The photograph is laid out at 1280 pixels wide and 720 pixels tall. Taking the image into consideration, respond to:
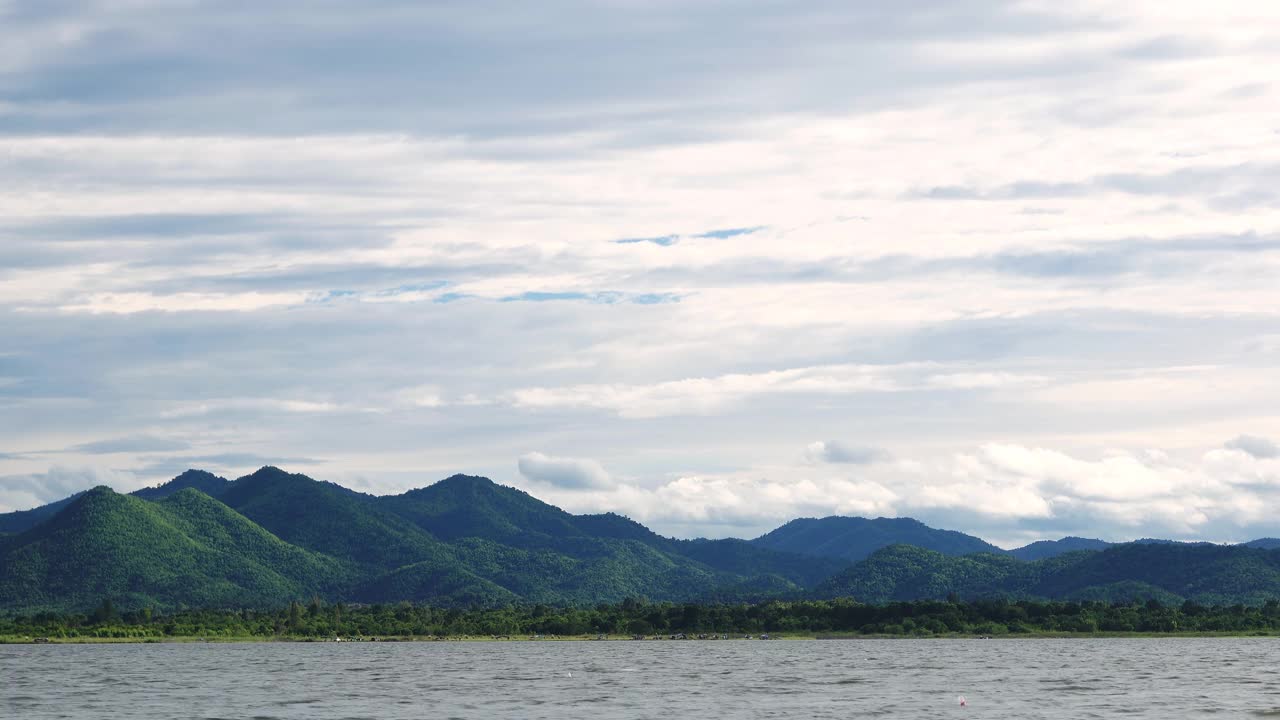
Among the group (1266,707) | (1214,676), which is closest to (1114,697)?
(1266,707)

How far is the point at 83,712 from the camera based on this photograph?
444ft

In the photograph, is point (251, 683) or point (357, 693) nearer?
point (357, 693)

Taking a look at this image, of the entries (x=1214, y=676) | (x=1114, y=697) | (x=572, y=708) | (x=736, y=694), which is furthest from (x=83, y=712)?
(x=1214, y=676)

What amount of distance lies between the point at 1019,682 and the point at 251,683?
91688 mm

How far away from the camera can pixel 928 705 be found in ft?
459

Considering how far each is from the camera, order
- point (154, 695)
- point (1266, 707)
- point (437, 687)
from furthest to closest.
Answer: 1. point (437, 687)
2. point (154, 695)
3. point (1266, 707)

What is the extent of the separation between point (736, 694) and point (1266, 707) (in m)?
52.1

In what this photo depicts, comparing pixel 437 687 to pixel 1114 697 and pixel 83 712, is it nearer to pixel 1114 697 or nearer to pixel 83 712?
pixel 83 712

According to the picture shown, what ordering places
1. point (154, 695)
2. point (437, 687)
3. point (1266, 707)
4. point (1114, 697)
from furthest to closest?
1. point (437, 687)
2. point (154, 695)
3. point (1114, 697)
4. point (1266, 707)

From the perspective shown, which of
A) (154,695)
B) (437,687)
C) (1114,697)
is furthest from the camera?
(437,687)

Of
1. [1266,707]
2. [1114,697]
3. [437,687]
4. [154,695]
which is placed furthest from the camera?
[437,687]

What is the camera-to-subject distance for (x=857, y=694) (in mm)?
153625

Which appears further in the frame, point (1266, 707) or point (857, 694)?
point (857, 694)

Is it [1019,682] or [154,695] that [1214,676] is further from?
[154,695]
